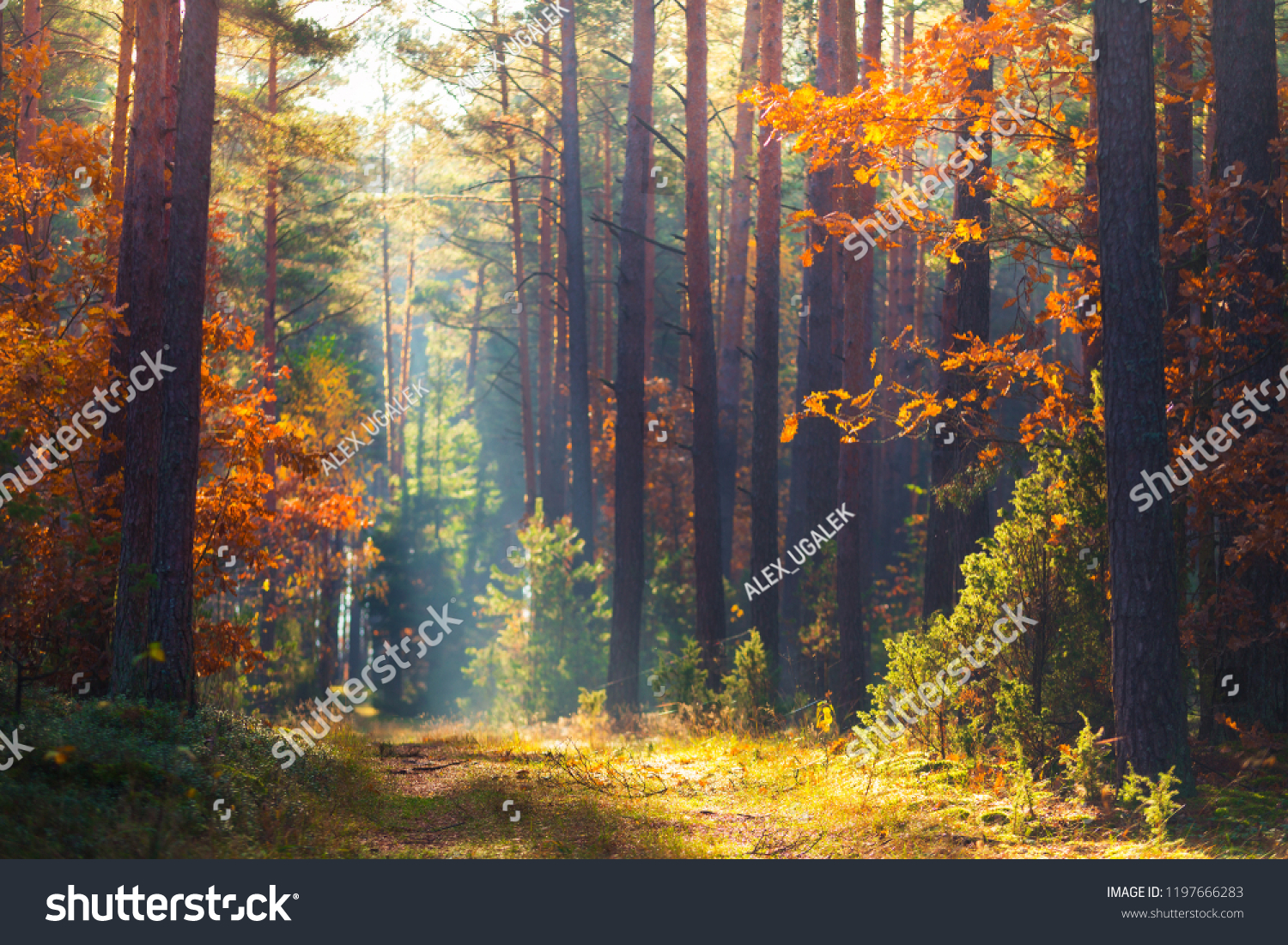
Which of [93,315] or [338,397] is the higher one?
[338,397]

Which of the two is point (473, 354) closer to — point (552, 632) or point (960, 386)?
point (552, 632)

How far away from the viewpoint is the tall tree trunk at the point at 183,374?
927 centimetres

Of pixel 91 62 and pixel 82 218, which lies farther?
pixel 91 62

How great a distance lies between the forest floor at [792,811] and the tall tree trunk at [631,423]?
669 cm

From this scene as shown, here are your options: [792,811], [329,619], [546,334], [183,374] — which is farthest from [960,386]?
[546,334]

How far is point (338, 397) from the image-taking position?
26.8m

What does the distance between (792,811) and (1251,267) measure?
5.69m

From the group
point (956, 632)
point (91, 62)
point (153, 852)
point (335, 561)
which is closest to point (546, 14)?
point (91, 62)

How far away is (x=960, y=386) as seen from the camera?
41.4 ft

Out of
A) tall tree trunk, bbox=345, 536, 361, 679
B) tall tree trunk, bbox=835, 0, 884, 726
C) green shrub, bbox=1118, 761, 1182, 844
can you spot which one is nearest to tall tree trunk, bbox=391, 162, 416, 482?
tall tree trunk, bbox=345, 536, 361, 679

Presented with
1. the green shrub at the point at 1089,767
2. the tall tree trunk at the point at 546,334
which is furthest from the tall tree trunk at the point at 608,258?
the green shrub at the point at 1089,767

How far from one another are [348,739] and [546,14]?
19.7 meters

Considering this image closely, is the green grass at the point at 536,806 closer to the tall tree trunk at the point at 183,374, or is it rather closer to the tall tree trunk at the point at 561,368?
the tall tree trunk at the point at 183,374

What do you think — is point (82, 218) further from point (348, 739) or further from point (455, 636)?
point (455, 636)
